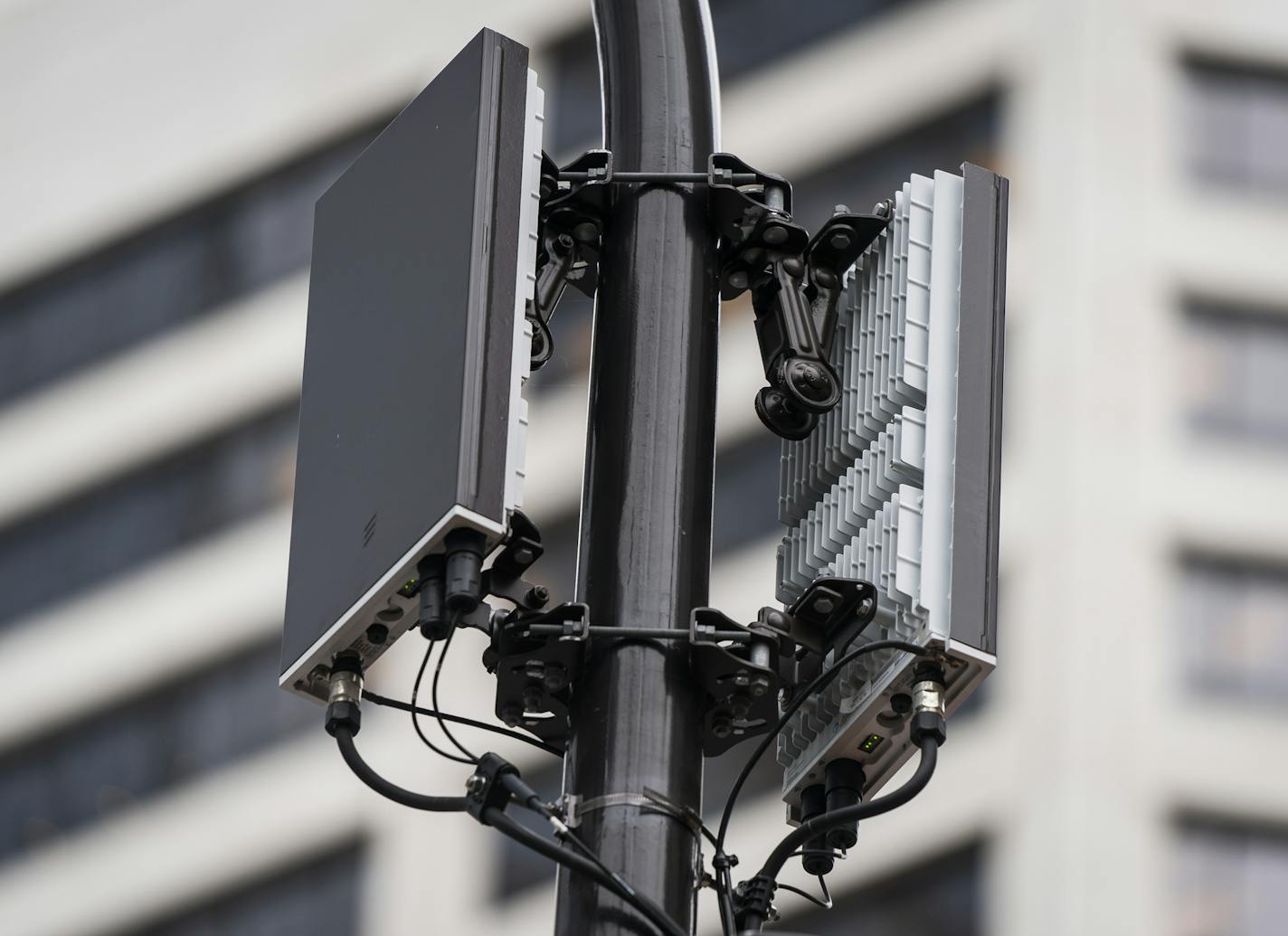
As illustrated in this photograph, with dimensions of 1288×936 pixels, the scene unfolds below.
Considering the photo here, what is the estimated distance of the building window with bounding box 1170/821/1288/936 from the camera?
34094 mm

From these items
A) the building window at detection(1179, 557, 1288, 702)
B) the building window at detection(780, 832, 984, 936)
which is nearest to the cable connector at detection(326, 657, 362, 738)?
the building window at detection(780, 832, 984, 936)

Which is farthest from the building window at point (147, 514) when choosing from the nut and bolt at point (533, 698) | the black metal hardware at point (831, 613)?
the nut and bolt at point (533, 698)

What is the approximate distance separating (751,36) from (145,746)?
12899 mm

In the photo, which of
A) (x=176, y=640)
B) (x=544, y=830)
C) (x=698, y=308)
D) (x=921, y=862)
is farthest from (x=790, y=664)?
(x=176, y=640)

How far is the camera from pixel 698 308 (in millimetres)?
6551

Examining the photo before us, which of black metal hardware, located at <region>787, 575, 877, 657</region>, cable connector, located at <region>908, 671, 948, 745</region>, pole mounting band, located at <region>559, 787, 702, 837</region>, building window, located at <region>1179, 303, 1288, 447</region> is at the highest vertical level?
building window, located at <region>1179, 303, 1288, 447</region>

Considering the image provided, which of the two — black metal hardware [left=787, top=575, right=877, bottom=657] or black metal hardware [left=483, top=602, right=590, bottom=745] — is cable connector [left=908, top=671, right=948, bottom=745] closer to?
black metal hardware [left=787, top=575, right=877, bottom=657]

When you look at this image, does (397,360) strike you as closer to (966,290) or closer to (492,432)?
(492,432)

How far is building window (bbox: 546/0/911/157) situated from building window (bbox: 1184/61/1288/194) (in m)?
4.36

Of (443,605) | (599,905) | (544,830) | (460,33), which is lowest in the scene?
(599,905)

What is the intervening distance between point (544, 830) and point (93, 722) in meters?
13.5

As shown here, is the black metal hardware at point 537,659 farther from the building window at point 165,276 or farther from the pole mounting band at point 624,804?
the building window at point 165,276

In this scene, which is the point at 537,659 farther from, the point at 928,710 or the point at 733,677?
the point at 928,710

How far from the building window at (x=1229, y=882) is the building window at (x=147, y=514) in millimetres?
14053
